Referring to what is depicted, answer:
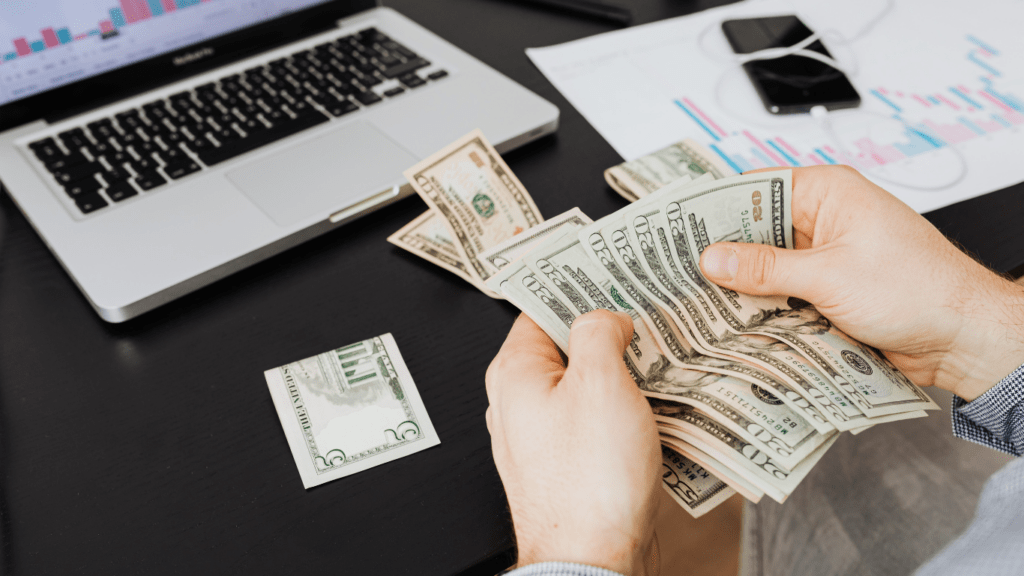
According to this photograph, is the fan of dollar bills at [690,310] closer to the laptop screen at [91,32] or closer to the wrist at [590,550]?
the wrist at [590,550]

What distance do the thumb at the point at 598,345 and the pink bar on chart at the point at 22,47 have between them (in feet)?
2.34

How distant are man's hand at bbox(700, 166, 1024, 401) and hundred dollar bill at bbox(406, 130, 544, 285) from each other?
222mm

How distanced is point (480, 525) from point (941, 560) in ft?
1.16

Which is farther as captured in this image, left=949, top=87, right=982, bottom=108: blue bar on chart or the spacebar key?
left=949, top=87, right=982, bottom=108: blue bar on chart

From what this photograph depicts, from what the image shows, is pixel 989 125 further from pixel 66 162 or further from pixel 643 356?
pixel 66 162

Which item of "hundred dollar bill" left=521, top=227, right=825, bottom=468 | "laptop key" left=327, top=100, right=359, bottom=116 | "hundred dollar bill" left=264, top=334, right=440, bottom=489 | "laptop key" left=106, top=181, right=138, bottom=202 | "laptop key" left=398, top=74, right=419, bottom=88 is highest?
"laptop key" left=398, top=74, right=419, bottom=88

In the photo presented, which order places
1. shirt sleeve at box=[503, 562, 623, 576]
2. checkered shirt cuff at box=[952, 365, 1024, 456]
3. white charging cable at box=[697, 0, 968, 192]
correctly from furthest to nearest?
white charging cable at box=[697, 0, 968, 192], checkered shirt cuff at box=[952, 365, 1024, 456], shirt sleeve at box=[503, 562, 623, 576]

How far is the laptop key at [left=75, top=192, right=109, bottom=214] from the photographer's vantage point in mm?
725

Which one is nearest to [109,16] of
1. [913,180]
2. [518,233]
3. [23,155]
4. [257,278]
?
[23,155]

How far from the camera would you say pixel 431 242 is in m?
0.75

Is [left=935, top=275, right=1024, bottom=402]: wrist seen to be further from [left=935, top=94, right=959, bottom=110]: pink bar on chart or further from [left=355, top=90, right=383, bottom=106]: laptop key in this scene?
[left=355, top=90, right=383, bottom=106]: laptop key

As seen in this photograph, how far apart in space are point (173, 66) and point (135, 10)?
77 millimetres

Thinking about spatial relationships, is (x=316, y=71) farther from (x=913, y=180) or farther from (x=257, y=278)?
(x=913, y=180)

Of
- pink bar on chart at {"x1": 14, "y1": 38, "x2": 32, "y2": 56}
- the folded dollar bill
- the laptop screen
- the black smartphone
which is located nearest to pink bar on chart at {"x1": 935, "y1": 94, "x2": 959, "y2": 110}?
the black smartphone
